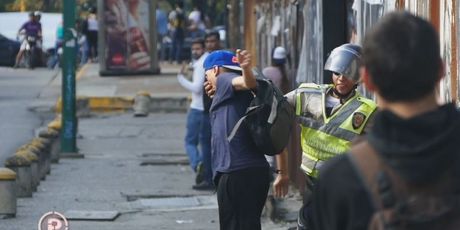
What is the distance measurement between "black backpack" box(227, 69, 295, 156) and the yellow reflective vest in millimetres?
232

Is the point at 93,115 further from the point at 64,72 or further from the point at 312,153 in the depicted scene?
the point at 312,153

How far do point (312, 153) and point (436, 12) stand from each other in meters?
1.36

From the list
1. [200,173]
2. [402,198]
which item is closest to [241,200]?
[402,198]

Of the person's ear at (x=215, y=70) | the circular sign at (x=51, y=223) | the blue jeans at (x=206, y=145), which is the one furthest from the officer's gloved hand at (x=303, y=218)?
the blue jeans at (x=206, y=145)

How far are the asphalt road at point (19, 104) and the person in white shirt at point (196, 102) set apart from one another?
352cm

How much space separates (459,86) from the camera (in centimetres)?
779

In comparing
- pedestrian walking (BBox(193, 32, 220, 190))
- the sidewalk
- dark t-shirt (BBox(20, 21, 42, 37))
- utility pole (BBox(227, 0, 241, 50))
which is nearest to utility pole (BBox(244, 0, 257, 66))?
the sidewalk

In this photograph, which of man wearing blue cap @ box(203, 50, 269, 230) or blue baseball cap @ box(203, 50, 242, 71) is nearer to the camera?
man wearing blue cap @ box(203, 50, 269, 230)

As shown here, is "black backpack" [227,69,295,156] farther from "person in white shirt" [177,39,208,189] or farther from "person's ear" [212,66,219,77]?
"person in white shirt" [177,39,208,189]

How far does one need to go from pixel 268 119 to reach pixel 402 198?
4480 millimetres

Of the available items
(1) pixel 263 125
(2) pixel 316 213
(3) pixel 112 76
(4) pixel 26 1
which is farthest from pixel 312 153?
(4) pixel 26 1

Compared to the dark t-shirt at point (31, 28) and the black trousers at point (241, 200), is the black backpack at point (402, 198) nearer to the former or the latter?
the black trousers at point (241, 200)

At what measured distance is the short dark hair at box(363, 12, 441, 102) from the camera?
3805 millimetres

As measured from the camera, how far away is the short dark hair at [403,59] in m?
3.80
